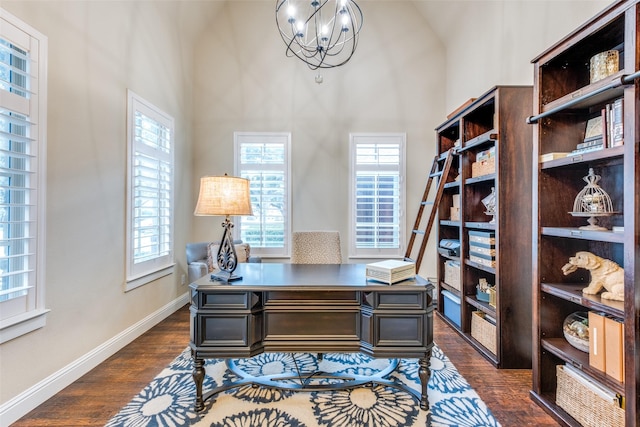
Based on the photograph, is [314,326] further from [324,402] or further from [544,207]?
[544,207]

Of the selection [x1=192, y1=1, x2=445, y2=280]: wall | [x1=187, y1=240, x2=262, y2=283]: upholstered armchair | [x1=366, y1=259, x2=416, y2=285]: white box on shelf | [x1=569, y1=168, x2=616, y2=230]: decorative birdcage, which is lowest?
[x1=187, y1=240, x2=262, y2=283]: upholstered armchair

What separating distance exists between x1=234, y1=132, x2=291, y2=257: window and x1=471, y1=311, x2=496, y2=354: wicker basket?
8.27 ft

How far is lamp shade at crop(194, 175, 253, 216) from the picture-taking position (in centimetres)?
188

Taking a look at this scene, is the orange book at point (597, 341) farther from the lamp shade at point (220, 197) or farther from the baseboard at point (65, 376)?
the baseboard at point (65, 376)

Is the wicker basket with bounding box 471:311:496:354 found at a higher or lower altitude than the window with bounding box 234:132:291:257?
lower

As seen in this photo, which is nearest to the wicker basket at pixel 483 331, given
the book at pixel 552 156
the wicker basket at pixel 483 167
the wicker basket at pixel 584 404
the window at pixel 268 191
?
the wicker basket at pixel 584 404

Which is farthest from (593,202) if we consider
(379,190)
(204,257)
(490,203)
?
(204,257)

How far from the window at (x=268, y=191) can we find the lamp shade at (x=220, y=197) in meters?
2.35

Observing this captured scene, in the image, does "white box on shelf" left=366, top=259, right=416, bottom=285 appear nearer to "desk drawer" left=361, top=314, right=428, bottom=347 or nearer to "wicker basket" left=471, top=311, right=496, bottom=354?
"desk drawer" left=361, top=314, right=428, bottom=347

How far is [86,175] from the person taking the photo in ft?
7.72

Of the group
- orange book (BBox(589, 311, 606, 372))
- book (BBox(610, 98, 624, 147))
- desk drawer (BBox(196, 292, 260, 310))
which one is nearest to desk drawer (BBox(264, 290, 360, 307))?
desk drawer (BBox(196, 292, 260, 310))

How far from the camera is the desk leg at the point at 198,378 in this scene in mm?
1836

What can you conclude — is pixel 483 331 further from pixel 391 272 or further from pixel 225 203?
pixel 225 203

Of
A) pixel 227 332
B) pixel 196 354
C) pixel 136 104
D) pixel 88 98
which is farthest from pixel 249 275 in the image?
pixel 136 104
